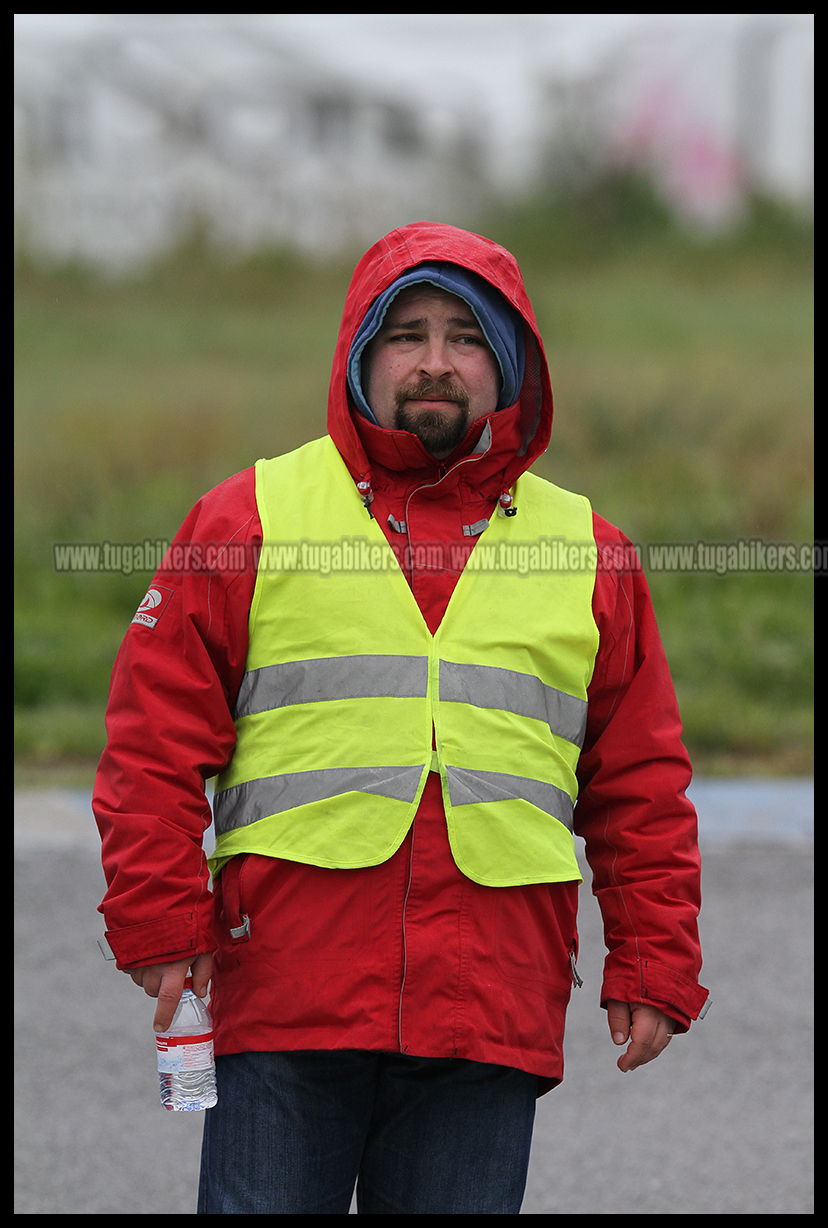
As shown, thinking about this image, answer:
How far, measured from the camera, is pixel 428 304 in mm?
2482

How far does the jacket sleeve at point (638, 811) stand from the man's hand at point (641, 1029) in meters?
0.03

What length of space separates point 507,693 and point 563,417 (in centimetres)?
1018

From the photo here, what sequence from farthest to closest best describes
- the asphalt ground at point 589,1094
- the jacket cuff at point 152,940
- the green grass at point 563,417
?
the green grass at point 563,417 → the asphalt ground at point 589,1094 → the jacket cuff at point 152,940

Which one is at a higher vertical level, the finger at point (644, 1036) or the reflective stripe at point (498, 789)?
the reflective stripe at point (498, 789)

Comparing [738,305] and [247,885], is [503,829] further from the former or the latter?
[738,305]

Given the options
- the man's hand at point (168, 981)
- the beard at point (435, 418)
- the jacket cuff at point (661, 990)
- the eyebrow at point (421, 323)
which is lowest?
the jacket cuff at point (661, 990)

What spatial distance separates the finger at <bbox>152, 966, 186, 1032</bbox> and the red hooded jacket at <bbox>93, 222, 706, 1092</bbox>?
48 millimetres

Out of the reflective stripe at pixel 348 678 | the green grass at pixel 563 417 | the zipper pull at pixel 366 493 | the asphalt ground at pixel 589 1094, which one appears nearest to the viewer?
the reflective stripe at pixel 348 678

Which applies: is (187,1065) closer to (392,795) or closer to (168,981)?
(168,981)

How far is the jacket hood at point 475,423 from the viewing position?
2.40 m

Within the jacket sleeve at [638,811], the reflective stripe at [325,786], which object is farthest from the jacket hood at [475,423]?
the reflective stripe at [325,786]

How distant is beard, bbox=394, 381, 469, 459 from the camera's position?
2.40 m

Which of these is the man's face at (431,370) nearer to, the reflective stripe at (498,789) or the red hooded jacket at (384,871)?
the red hooded jacket at (384,871)

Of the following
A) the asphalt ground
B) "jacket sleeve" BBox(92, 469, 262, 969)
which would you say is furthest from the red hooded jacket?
the asphalt ground
